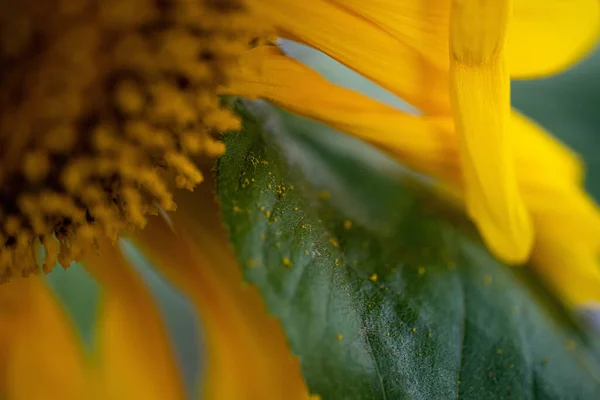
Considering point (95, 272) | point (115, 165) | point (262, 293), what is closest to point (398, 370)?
point (262, 293)

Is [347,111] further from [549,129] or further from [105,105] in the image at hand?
[549,129]

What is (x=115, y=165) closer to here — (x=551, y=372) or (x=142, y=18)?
(x=142, y=18)

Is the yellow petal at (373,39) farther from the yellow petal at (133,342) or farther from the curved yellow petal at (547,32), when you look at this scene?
the yellow petal at (133,342)

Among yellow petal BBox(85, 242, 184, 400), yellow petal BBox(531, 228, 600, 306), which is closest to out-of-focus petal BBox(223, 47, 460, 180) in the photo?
yellow petal BBox(531, 228, 600, 306)

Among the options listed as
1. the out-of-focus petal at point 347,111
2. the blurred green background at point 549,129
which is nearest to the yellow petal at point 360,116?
the out-of-focus petal at point 347,111

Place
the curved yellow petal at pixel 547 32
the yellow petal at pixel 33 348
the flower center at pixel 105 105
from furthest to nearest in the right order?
the yellow petal at pixel 33 348 < the curved yellow petal at pixel 547 32 < the flower center at pixel 105 105

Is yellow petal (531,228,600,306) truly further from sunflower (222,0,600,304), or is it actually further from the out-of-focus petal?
the out-of-focus petal
